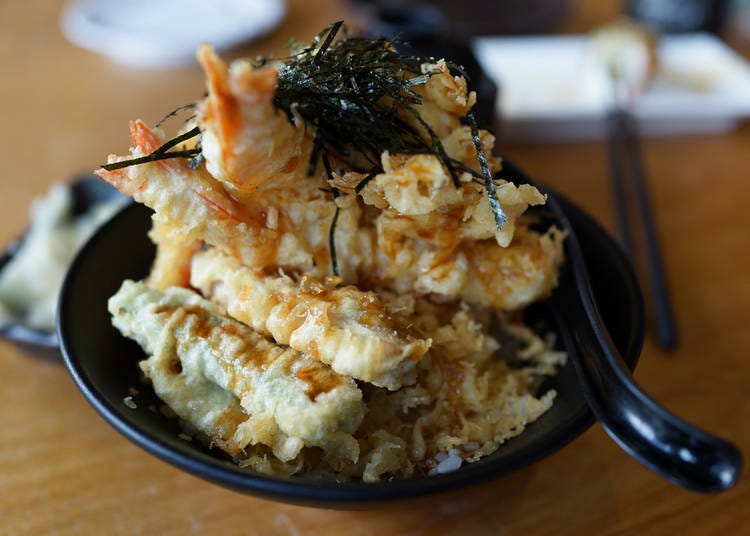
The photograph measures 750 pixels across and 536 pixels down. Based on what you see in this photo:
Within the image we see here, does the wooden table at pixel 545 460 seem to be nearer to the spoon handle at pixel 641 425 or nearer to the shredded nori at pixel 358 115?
the spoon handle at pixel 641 425

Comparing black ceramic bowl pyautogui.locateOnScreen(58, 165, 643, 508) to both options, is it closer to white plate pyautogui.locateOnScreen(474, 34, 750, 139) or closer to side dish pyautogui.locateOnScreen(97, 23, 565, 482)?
side dish pyautogui.locateOnScreen(97, 23, 565, 482)

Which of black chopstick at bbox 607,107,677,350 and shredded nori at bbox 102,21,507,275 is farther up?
shredded nori at bbox 102,21,507,275

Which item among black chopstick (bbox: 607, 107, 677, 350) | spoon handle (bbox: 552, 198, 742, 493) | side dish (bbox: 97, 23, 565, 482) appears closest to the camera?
spoon handle (bbox: 552, 198, 742, 493)

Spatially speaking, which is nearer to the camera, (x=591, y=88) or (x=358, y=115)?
(x=358, y=115)

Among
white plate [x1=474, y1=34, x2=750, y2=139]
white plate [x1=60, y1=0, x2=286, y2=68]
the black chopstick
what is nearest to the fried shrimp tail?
the black chopstick

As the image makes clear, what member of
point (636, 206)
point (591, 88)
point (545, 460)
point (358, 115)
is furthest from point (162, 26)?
point (545, 460)

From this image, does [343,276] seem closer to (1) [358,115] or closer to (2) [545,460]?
(1) [358,115]

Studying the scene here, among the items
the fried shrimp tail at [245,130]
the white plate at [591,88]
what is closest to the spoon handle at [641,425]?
the fried shrimp tail at [245,130]
